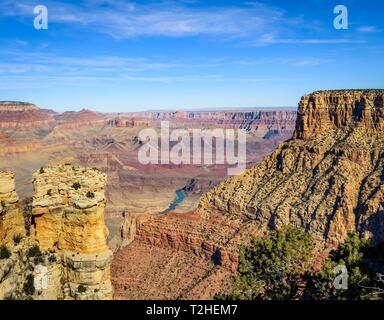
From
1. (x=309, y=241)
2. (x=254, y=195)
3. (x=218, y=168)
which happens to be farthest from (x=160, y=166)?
(x=309, y=241)

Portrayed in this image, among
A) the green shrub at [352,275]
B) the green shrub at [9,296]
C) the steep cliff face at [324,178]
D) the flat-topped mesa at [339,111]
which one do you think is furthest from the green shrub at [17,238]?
the flat-topped mesa at [339,111]

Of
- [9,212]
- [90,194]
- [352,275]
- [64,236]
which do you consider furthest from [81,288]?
[352,275]

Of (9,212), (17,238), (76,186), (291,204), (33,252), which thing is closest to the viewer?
(33,252)

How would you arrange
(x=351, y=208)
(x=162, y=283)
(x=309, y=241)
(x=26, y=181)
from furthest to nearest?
1. (x=26, y=181)
2. (x=351, y=208)
3. (x=162, y=283)
4. (x=309, y=241)

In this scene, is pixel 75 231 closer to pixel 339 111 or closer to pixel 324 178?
pixel 324 178

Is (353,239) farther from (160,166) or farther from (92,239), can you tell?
(160,166)

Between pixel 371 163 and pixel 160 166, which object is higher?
pixel 371 163

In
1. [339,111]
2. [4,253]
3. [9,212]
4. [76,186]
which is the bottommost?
[4,253]
